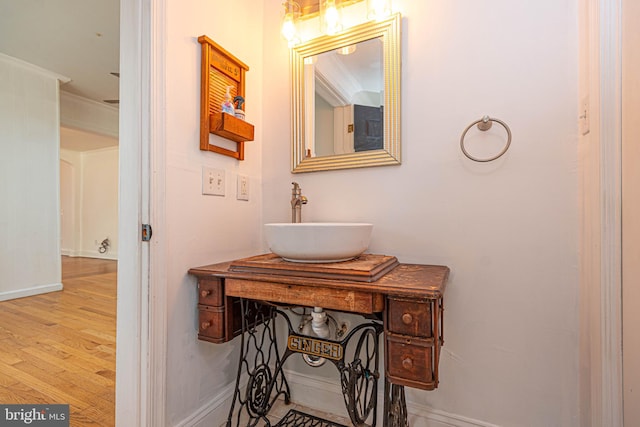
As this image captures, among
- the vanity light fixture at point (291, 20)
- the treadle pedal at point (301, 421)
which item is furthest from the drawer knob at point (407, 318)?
the vanity light fixture at point (291, 20)

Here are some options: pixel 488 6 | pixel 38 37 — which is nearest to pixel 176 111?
pixel 488 6

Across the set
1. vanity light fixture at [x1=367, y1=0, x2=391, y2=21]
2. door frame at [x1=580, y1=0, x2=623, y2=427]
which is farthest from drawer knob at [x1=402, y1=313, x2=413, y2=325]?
vanity light fixture at [x1=367, y1=0, x2=391, y2=21]

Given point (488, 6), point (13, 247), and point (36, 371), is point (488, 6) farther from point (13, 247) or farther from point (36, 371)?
point (13, 247)

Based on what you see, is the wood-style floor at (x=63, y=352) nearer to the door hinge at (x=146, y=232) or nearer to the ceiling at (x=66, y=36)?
the door hinge at (x=146, y=232)

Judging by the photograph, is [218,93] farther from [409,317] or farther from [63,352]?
[63,352]

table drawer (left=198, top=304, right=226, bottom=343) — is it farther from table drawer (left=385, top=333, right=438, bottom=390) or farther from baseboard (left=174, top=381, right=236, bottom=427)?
table drawer (left=385, top=333, right=438, bottom=390)

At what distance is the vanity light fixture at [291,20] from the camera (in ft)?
4.74

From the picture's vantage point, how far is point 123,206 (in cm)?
107

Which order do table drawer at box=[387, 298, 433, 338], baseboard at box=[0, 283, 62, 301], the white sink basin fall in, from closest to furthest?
table drawer at box=[387, 298, 433, 338], the white sink basin, baseboard at box=[0, 283, 62, 301]

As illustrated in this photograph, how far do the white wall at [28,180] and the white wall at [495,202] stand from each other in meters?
3.78

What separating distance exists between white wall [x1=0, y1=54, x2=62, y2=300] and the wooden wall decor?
3.20 m

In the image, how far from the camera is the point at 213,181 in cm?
129

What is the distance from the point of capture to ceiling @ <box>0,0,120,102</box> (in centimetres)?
229

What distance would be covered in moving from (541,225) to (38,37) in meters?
4.07
